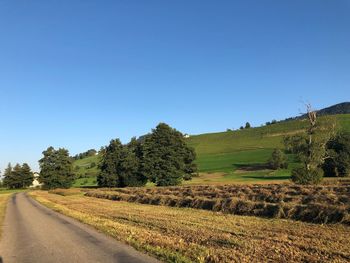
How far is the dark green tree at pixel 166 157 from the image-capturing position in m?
80.9

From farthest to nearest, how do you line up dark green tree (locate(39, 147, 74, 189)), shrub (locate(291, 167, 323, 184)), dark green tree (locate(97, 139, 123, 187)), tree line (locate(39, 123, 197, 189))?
dark green tree (locate(39, 147, 74, 189)) → dark green tree (locate(97, 139, 123, 187)) → tree line (locate(39, 123, 197, 189)) → shrub (locate(291, 167, 323, 184))

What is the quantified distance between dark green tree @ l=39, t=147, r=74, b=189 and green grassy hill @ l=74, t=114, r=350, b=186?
16.8 meters

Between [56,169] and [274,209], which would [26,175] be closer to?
[56,169]

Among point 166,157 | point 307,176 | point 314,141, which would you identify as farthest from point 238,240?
point 166,157

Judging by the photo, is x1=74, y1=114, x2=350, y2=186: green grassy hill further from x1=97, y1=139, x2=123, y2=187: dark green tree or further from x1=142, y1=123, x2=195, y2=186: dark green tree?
x1=97, y1=139, x2=123, y2=187: dark green tree

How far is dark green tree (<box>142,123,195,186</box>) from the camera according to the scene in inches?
3187

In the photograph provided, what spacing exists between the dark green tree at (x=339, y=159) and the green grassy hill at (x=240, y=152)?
4.34m

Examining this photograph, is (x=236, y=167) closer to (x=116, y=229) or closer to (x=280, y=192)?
(x=280, y=192)

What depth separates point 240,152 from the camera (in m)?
137

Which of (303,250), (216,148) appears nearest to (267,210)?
(303,250)

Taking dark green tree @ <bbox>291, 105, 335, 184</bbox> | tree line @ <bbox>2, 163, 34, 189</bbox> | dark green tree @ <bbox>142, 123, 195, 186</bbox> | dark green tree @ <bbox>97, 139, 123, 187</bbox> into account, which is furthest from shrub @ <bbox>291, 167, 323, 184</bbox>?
tree line @ <bbox>2, 163, 34, 189</bbox>

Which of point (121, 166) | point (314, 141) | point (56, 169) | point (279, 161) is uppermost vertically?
point (56, 169)

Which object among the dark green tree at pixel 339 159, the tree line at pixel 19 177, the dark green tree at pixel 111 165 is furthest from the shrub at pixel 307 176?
the tree line at pixel 19 177

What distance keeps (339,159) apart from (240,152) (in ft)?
190
